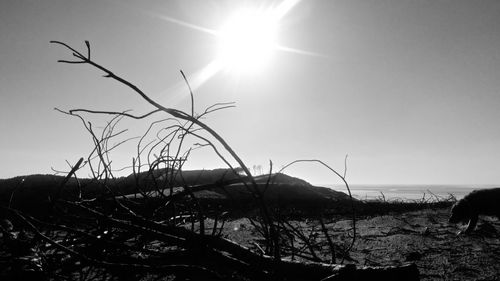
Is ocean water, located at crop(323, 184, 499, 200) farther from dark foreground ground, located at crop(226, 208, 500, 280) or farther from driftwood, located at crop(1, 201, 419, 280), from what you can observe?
driftwood, located at crop(1, 201, 419, 280)

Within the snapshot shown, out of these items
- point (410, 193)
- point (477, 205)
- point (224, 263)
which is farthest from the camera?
point (410, 193)

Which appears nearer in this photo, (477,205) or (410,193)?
(477,205)

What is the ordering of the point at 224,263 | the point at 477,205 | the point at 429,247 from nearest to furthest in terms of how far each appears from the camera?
1. the point at 224,263
2. the point at 429,247
3. the point at 477,205

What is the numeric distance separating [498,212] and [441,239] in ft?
7.88

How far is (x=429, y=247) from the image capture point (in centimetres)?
296

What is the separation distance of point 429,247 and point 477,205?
2.50 meters

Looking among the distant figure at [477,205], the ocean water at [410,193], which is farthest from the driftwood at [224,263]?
the ocean water at [410,193]

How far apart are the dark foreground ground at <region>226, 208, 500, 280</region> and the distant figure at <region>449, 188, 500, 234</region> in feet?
0.92

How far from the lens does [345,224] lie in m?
4.82

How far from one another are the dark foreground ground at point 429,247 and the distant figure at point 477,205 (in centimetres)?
28

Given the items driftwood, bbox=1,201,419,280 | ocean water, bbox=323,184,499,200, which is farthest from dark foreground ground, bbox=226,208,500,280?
ocean water, bbox=323,184,499,200

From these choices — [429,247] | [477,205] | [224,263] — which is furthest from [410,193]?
[224,263]

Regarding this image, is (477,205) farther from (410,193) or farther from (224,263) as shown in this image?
(410,193)

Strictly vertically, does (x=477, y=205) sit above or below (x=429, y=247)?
above
